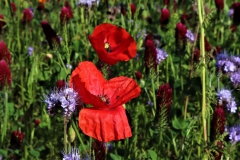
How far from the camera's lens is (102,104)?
113 centimetres

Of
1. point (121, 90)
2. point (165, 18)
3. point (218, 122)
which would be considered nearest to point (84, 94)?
point (121, 90)

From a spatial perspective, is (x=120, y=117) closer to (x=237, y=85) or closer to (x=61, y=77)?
(x=237, y=85)

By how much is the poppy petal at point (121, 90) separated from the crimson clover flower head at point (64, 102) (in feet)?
0.31

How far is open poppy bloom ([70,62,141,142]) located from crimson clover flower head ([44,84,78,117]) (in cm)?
2

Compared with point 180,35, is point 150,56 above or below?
below

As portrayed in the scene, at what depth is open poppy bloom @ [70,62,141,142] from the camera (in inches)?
43.7

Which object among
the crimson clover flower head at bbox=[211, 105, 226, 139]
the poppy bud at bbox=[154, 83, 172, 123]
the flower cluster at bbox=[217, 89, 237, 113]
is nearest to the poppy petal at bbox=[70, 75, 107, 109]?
the poppy bud at bbox=[154, 83, 172, 123]

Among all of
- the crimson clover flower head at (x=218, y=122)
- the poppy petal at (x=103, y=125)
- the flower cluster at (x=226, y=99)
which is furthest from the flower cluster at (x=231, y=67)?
the poppy petal at (x=103, y=125)

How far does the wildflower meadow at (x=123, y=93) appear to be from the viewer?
1.20m

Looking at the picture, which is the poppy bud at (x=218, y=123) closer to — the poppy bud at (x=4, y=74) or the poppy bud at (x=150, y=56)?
the poppy bud at (x=150, y=56)

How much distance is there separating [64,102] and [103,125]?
0.39 feet

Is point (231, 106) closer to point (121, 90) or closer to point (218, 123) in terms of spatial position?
point (218, 123)

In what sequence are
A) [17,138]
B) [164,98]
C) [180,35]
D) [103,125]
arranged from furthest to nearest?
1. [180,35]
2. [17,138]
3. [164,98]
4. [103,125]

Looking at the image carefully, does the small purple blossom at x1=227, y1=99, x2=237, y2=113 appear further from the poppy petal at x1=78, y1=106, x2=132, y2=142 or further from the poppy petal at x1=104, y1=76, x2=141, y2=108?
the poppy petal at x1=78, y1=106, x2=132, y2=142
